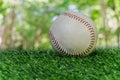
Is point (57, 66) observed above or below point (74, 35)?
below

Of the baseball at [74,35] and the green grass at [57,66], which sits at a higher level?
the baseball at [74,35]

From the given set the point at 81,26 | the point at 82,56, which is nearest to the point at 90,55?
the point at 82,56

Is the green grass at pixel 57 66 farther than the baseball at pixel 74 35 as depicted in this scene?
No

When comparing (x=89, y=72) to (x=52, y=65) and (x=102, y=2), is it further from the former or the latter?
(x=102, y=2)

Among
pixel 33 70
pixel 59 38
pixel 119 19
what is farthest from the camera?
pixel 119 19

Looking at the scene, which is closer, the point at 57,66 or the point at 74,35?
the point at 57,66
